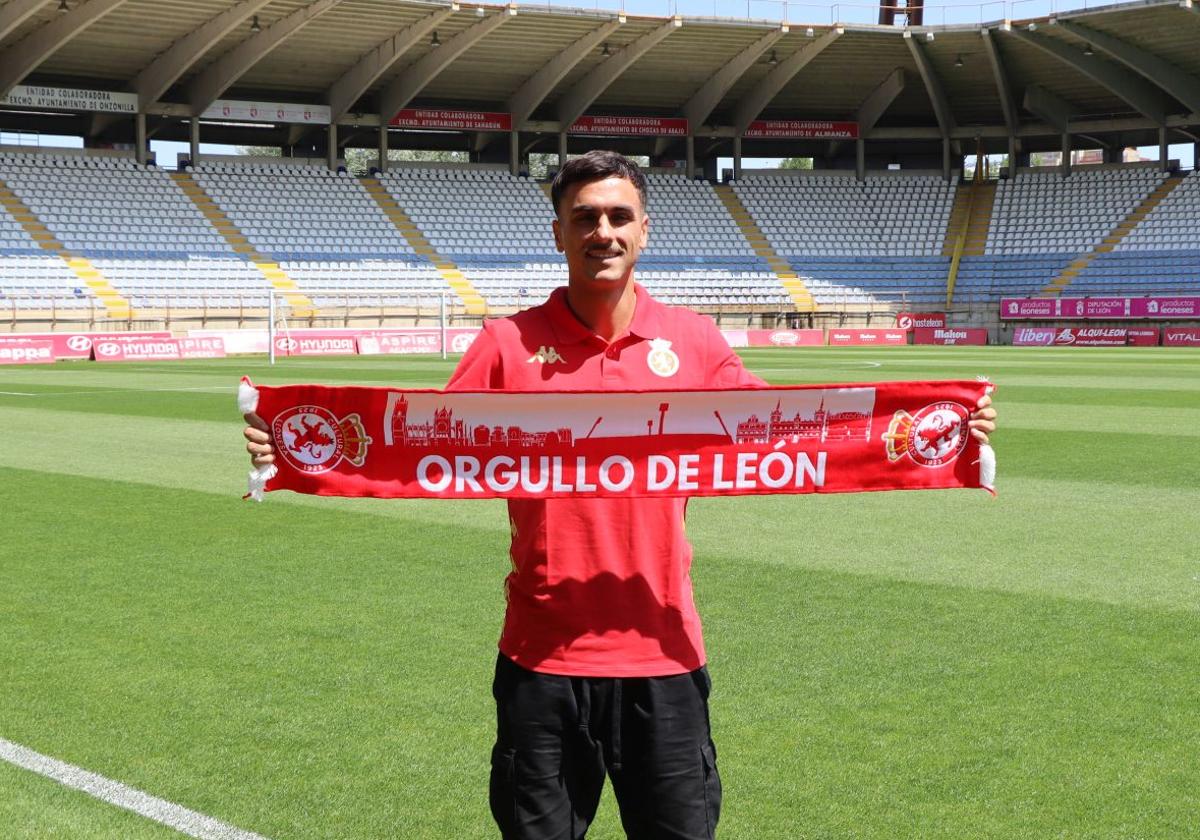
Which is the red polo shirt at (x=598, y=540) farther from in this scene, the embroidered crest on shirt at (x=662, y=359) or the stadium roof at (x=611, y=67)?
the stadium roof at (x=611, y=67)

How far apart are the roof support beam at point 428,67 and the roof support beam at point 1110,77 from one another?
62.9 ft

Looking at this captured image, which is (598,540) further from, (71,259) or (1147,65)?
(1147,65)

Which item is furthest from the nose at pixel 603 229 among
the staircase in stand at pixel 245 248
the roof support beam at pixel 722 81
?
the roof support beam at pixel 722 81

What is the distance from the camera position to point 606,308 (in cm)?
304

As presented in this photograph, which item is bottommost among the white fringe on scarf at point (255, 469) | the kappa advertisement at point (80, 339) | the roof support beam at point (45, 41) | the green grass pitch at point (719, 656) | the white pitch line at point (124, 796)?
the white pitch line at point (124, 796)

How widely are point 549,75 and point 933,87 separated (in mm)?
15821

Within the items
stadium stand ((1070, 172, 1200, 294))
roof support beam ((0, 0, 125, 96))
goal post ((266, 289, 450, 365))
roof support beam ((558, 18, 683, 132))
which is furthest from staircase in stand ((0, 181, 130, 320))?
stadium stand ((1070, 172, 1200, 294))

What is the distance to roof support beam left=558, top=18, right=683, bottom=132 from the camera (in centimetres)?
4803

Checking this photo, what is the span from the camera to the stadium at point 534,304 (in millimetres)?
4809

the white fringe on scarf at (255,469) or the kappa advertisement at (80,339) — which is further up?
the white fringe on scarf at (255,469)

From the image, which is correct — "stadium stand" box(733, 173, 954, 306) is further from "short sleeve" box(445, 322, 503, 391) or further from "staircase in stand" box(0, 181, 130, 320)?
"short sleeve" box(445, 322, 503, 391)

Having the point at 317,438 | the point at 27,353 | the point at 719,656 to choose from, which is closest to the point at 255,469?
the point at 317,438

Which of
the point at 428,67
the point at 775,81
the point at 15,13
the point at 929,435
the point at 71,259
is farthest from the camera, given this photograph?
the point at 775,81

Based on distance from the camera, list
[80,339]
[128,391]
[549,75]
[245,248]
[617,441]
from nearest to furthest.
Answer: [617,441]
[128,391]
[80,339]
[245,248]
[549,75]
